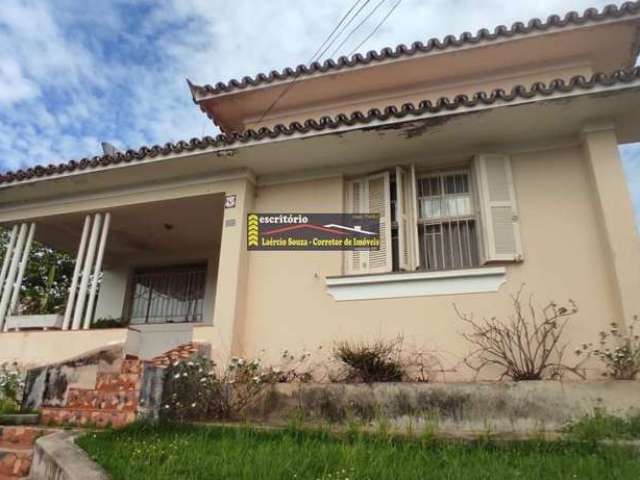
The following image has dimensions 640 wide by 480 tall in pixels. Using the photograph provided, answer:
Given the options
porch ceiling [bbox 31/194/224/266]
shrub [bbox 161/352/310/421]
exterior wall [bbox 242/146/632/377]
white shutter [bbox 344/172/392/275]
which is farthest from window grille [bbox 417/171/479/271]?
porch ceiling [bbox 31/194/224/266]

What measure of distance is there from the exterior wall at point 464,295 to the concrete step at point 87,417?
175cm

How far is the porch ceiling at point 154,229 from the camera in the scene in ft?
25.2

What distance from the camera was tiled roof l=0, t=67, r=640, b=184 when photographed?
16.8ft

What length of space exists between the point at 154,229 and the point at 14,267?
2289 millimetres

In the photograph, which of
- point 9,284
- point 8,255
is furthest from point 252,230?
point 8,255

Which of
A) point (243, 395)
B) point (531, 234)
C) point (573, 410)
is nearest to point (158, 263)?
point (243, 395)

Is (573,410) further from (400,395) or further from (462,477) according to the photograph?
(462,477)

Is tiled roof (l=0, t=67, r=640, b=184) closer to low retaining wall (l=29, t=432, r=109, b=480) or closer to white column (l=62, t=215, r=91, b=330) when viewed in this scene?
white column (l=62, t=215, r=91, b=330)

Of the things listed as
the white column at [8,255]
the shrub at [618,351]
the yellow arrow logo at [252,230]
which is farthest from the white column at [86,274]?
Result: the shrub at [618,351]

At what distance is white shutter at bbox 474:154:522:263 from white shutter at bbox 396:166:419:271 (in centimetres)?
81

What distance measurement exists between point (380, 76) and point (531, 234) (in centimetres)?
368

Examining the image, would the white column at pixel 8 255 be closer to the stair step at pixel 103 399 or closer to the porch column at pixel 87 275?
the porch column at pixel 87 275

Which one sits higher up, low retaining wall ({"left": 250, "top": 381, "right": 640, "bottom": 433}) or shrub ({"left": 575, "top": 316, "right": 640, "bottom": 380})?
shrub ({"left": 575, "top": 316, "right": 640, "bottom": 380})

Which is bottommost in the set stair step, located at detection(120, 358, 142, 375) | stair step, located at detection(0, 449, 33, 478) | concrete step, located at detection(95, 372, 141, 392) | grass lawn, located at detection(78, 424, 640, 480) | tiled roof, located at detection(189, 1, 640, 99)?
stair step, located at detection(0, 449, 33, 478)
